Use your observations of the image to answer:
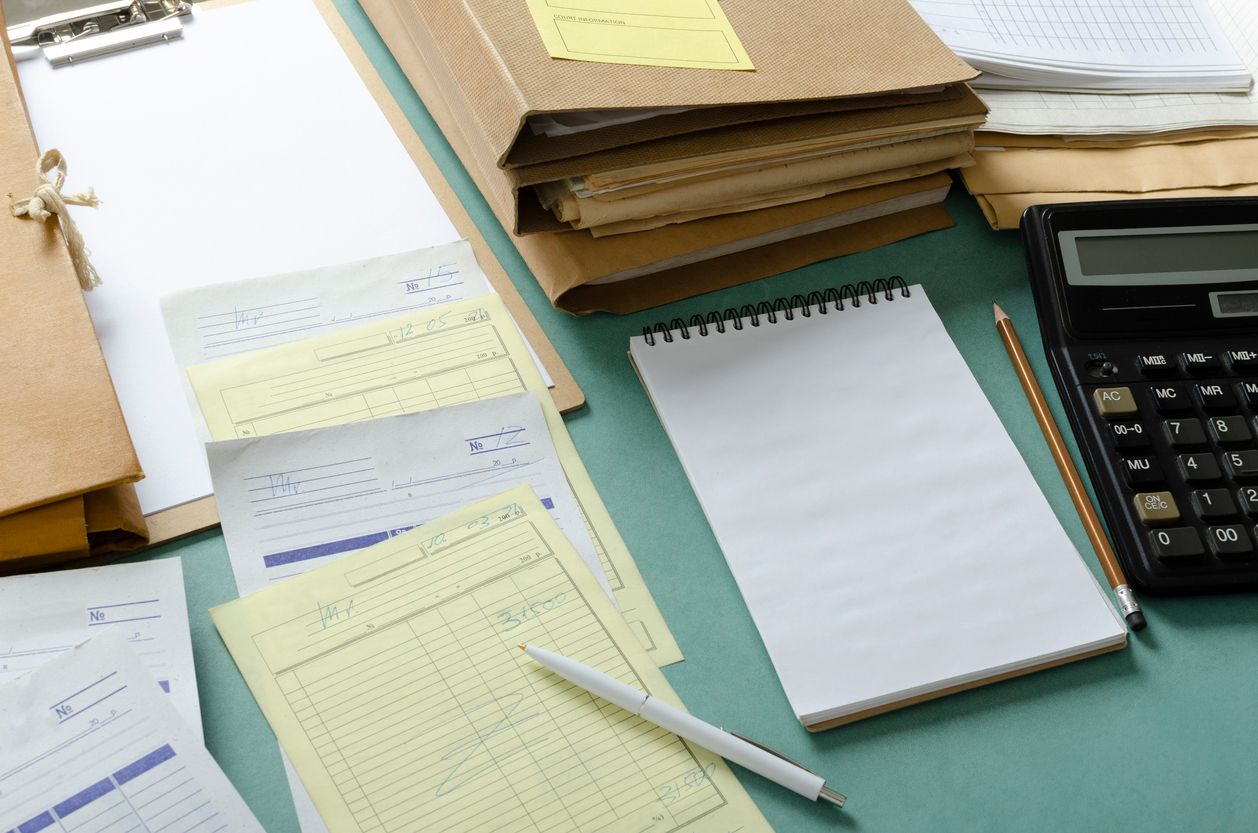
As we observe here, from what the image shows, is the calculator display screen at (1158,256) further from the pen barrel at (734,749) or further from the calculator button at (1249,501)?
the pen barrel at (734,749)

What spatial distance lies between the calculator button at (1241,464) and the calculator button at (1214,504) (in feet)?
0.05

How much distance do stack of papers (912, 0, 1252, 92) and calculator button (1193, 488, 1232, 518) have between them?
38cm

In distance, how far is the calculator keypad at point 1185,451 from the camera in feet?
2.28

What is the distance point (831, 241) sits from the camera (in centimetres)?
87

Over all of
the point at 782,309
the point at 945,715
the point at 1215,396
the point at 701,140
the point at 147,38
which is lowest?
the point at 945,715

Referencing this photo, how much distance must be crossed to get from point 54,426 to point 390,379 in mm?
200

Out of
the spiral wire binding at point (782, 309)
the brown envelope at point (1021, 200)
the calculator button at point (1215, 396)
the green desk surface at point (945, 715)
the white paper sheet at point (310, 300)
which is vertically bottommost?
the green desk surface at point (945, 715)

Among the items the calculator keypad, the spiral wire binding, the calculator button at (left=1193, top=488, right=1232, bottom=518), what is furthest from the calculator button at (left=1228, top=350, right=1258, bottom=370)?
the spiral wire binding

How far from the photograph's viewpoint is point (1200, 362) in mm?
767

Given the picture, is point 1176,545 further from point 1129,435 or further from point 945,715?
point 945,715

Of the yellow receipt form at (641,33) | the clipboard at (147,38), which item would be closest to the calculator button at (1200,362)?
the yellow receipt form at (641,33)

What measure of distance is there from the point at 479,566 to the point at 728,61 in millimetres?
380

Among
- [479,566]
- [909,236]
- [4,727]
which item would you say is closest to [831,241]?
[909,236]

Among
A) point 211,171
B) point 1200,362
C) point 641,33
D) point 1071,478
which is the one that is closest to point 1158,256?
point 1200,362
